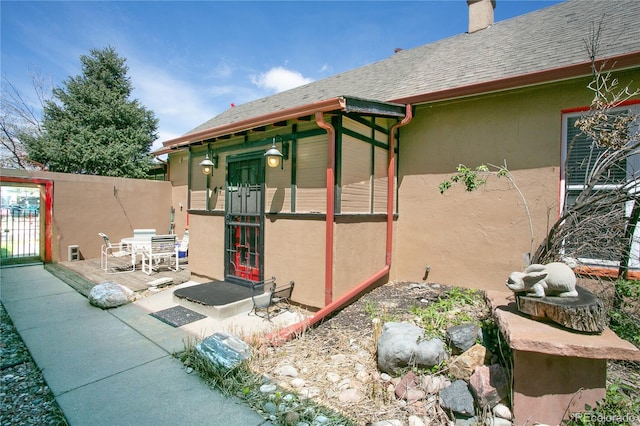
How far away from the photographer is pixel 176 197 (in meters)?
10.7

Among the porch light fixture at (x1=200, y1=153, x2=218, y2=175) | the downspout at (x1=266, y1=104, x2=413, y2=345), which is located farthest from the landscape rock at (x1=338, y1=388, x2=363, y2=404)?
the porch light fixture at (x1=200, y1=153, x2=218, y2=175)

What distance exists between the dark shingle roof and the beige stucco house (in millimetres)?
39

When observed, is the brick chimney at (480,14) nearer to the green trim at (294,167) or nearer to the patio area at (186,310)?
the green trim at (294,167)

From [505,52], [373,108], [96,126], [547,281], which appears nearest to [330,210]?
[373,108]

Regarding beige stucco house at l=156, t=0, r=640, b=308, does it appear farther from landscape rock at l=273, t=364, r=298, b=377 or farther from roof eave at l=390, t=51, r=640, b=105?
landscape rock at l=273, t=364, r=298, b=377

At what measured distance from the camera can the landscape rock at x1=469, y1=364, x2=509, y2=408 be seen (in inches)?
88.6

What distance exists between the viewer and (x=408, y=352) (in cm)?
268

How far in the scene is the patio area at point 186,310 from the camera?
4018mm

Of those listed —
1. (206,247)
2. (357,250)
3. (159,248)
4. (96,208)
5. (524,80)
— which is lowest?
(159,248)

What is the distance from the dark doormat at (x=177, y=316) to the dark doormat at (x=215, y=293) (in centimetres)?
20

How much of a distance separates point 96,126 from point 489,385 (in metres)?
18.0

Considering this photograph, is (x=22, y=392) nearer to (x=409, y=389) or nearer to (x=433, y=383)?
(x=409, y=389)

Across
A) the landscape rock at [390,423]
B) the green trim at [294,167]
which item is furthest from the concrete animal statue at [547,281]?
the green trim at [294,167]

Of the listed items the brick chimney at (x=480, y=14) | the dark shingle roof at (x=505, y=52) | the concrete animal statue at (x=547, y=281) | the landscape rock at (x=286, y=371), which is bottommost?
the landscape rock at (x=286, y=371)
